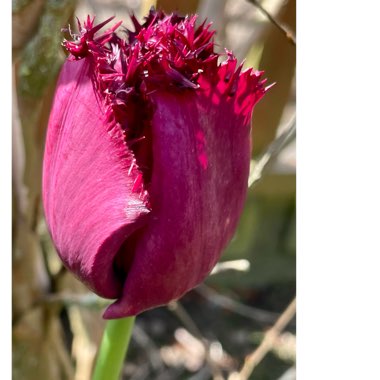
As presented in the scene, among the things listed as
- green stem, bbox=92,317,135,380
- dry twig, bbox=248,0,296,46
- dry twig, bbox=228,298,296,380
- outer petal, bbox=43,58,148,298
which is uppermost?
dry twig, bbox=248,0,296,46

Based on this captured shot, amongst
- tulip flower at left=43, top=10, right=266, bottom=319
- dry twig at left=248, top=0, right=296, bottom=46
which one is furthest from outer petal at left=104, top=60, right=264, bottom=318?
dry twig at left=248, top=0, right=296, bottom=46

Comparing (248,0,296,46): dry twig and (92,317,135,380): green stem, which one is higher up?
(248,0,296,46): dry twig

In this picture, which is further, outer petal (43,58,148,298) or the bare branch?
the bare branch

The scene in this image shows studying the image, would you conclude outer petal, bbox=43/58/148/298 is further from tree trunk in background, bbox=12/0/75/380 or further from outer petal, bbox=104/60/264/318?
tree trunk in background, bbox=12/0/75/380

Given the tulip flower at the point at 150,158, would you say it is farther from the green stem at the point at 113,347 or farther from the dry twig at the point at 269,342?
the dry twig at the point at 269,342

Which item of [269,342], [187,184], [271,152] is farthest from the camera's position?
[269,342]

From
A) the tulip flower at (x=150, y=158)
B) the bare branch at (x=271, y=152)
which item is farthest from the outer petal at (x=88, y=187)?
the bare branch at (x=271, y=152)

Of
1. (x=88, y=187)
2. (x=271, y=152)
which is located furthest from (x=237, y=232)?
(x=88, y=187)

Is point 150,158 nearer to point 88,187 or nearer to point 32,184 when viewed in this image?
point 88,187

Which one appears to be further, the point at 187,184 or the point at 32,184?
the point at 32,184
